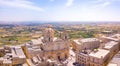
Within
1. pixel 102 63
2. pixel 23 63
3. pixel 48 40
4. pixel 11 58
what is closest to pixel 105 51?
pixel 102 63

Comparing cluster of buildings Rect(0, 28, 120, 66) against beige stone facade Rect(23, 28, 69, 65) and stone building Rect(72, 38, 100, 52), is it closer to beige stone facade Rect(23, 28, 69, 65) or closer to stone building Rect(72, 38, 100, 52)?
beige stone facade Rect(23, 28, 69, 65)

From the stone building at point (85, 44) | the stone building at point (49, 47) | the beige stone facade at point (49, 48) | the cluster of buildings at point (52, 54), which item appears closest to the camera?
the cluster of buildings at point (52, 54)

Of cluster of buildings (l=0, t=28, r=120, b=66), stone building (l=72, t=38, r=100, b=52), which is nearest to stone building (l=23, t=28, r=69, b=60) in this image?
cluster of buildings (l=0, t=28, r=120, b=66)

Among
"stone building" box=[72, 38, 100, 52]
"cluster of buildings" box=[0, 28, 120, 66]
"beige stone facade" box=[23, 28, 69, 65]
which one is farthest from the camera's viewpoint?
"stone building" box=[72, 38, 100, 52]

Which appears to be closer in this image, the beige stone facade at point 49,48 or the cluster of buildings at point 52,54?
the cluster of buildings at point 52,54

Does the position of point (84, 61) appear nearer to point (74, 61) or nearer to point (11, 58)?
point (74, 61)

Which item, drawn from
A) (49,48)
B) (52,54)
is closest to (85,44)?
(52,54)

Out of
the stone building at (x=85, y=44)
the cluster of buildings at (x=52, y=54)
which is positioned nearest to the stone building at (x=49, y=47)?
the cluster of buildings at (x=52, y=54)

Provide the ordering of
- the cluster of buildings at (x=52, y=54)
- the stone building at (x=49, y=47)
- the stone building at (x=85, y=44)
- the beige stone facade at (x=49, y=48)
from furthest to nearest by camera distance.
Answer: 1. the stone building at (x=85, y=44)
2. the stone building at (x=49, y=47)
3. the beige stone facade at (x=49, y=48)
4. the cluster of buildings at (x=52, y=54)

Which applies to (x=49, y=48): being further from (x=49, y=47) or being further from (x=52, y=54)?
(x=52, y=54)

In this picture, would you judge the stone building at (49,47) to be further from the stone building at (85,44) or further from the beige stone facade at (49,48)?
the stone building at (85,44)

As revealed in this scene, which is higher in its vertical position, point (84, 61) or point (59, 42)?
point (59, 42)
